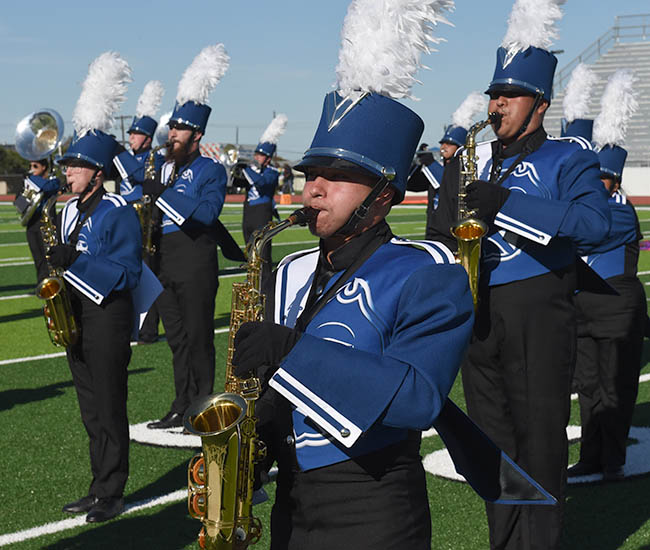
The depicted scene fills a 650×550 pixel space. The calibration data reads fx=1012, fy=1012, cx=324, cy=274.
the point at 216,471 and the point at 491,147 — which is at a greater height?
the point at 491,147

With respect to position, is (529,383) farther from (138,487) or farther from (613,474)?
(138,487)

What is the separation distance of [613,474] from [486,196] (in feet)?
8.26

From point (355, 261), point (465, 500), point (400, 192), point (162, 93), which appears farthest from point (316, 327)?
point (162, 93)

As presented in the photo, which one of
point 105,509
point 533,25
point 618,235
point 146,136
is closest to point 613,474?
point 618,235

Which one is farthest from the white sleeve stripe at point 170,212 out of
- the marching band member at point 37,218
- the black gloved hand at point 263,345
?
the marching band member at point 37,218

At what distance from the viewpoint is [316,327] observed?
2.52m

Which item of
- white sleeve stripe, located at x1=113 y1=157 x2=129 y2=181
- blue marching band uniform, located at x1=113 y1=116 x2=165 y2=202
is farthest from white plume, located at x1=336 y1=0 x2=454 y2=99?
white sleeve stripe, located at x1=113 y1=157 x2=129 y2=181

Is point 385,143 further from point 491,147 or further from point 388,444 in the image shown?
point 491,147

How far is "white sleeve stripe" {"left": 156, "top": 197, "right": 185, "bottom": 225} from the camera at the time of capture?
7.07 m

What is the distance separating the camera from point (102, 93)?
616cm

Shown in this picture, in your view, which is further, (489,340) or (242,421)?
(489,340)

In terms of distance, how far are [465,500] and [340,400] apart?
3.32m

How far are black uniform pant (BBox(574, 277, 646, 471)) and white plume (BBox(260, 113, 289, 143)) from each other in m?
12.5

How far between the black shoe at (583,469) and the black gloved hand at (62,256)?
10.1 ft
